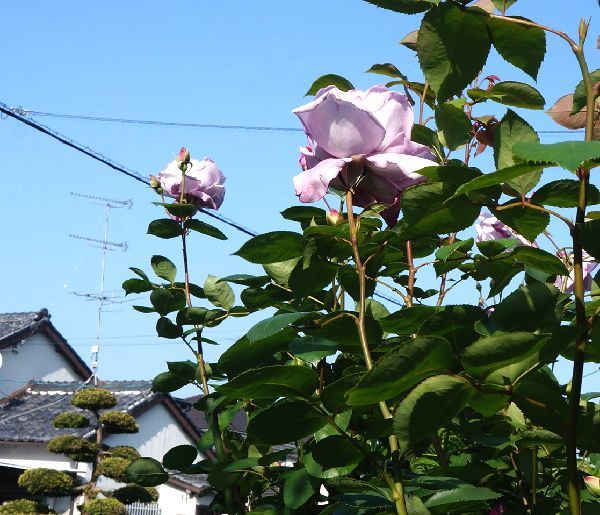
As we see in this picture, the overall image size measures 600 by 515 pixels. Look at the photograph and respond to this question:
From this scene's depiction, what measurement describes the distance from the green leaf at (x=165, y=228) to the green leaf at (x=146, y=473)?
46cm

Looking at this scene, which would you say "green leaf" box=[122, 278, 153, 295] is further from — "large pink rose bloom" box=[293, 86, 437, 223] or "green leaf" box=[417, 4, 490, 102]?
"green leaf" box=[417, 4, 490, 102]

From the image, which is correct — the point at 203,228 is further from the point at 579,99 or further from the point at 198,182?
the point at 579,99

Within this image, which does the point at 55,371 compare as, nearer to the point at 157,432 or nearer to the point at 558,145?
the point at 157,432

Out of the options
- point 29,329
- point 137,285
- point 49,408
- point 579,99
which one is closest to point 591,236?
point 579,99

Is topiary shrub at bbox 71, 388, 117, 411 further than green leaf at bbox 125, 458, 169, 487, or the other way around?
topiary shrub at bbox 71, 388, 117, 411

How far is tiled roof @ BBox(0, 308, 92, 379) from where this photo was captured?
20.6 m

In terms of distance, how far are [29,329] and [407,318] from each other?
2116cm

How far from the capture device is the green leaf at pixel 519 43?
29.8 inches

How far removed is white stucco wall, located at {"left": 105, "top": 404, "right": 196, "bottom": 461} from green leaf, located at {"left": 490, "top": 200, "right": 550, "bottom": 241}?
1886cm

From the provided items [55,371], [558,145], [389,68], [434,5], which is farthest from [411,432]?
[55,371]

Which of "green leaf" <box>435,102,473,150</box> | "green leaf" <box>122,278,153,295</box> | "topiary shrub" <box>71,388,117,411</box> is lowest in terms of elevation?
"green leaf" <box>435,102,473,150</box>

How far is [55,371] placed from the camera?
72.3 feet

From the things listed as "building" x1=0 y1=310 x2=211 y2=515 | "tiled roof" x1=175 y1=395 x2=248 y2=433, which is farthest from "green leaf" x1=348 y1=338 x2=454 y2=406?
"building" x1=0 y1=310 x2=211 y2=515

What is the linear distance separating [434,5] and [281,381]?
0.36 m
